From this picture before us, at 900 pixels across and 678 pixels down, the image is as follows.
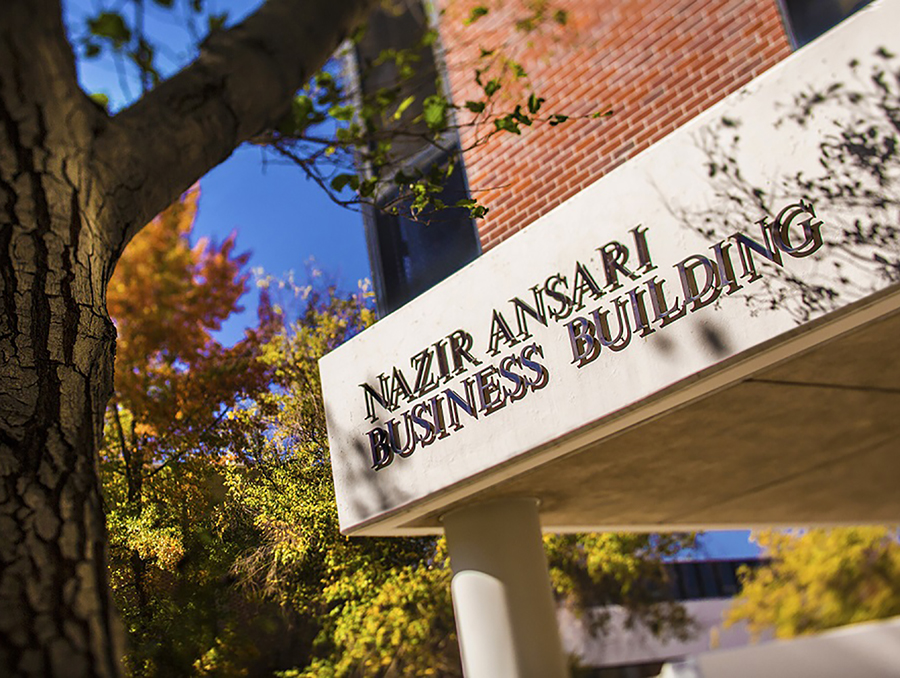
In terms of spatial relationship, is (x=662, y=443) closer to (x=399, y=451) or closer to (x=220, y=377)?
(x=399, y=451)

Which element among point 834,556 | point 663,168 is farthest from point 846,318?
point 834,556

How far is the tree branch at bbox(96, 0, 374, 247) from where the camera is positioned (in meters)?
2.36

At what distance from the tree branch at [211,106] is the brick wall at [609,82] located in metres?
3.37

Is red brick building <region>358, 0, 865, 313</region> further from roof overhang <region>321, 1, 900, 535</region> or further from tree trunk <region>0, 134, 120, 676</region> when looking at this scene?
tree trunk <region>0, 134, 120, 676</region>

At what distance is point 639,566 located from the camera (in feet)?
34.7

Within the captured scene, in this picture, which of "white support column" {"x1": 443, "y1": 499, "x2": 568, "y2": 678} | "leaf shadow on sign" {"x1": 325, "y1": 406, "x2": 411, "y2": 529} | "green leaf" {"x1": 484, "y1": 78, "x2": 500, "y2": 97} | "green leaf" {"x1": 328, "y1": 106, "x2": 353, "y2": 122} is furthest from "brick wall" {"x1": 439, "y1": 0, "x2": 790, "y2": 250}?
"white support column" {"x1": 443, "y1": 499, "x2": 568, "y2": 678}

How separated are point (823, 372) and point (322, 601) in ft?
10.7

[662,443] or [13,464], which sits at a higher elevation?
[662,443]

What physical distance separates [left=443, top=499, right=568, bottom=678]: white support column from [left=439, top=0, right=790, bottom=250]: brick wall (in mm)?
2001

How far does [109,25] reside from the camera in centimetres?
268

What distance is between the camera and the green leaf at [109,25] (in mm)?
2658

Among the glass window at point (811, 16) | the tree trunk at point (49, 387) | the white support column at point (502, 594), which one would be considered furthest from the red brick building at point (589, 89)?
the tree trunk at point (49, 387)

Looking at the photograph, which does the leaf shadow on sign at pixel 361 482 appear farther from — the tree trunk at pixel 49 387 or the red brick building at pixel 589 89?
the tree trunk at pixel 49 387

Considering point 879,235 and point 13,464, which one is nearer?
point 13,464
